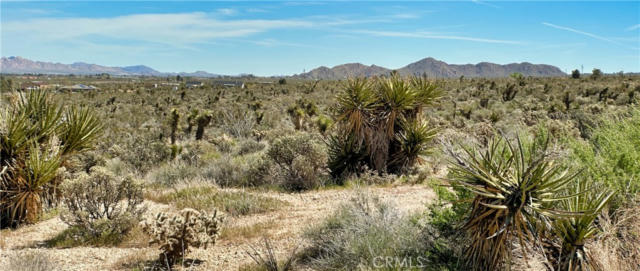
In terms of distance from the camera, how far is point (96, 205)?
660cm

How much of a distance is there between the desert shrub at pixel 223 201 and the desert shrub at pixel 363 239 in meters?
2.06

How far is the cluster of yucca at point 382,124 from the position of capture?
32.3ft

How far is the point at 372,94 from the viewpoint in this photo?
9891 mm

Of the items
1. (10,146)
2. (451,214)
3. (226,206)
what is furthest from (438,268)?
(10,146)

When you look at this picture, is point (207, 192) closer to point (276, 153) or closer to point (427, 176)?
point (276, 153)

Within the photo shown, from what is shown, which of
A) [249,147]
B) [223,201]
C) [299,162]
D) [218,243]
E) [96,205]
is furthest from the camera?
[249,147]

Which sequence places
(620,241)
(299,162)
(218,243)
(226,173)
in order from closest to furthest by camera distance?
1. (620,241)
2. (218,243)
3. (299,162)
4. (226,173)

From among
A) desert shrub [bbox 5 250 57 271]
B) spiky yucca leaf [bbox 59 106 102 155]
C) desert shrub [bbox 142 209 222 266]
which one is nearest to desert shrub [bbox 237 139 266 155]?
spiky yucca leaf [bbox 59 106 102 155]

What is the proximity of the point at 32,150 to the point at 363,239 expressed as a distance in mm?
5487

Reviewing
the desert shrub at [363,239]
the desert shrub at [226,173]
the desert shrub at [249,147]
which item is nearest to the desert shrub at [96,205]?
the desert shrub at [363,239]

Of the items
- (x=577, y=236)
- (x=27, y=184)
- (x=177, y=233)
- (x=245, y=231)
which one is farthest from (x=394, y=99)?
(x=27, y=184)

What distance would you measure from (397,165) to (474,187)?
651 centimetres

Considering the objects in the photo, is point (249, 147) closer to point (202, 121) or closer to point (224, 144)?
point (224, 144)

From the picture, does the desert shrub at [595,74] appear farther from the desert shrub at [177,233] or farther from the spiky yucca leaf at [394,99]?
the desert shrub at [177,233]
